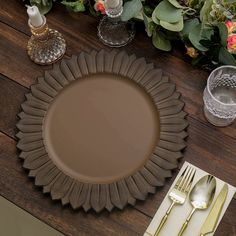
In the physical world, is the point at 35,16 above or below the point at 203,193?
above

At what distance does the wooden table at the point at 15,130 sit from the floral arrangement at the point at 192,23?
4 cm

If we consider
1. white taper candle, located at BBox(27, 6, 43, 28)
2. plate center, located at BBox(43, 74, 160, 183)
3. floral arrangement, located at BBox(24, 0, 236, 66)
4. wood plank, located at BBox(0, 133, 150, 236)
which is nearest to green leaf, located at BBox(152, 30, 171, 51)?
floral arrangement, located at BBox(24, 0, 236, 66)

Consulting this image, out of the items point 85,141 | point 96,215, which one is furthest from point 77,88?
point 96,215

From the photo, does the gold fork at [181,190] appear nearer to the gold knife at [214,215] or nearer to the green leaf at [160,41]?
the gold knife at [214,215]

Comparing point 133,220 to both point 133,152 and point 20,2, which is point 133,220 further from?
point 20,2

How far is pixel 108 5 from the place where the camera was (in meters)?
0.91

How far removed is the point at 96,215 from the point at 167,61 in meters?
0.36

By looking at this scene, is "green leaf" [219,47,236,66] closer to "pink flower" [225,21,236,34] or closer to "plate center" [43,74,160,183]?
"pink flower" [225,21,236,34]

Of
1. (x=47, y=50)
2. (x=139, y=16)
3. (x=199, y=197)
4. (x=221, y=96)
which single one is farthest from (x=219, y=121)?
(x=47, y=50)

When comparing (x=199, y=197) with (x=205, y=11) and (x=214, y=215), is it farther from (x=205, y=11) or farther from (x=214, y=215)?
(x=205, y=11)

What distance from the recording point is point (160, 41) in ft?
3.09

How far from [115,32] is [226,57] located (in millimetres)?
258

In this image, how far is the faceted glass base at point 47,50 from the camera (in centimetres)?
96

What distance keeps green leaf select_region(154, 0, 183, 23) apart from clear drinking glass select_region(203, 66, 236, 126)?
14 centimetres
